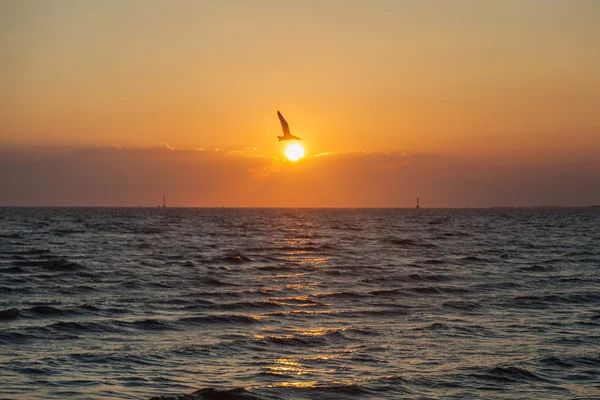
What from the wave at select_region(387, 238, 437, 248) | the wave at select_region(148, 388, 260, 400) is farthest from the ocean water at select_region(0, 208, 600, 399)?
the wave at select_region(387, 238, 437, 248)

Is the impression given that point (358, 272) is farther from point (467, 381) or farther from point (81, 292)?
point (467, 381)

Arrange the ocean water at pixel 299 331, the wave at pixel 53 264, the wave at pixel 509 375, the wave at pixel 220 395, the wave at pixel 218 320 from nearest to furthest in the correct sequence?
the wave at pixel 220 395 < the ocean water at pixel 299 331 < the wave at pixel 509 375 < the wave at pixel 218 320 < the wave at pixel 53 264

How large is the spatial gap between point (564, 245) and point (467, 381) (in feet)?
152

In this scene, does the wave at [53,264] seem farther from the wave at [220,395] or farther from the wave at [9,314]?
the wave at [220,395]

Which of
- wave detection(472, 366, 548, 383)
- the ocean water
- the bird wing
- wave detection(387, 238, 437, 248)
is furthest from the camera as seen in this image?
wave detection(387, 238, 437, 248)

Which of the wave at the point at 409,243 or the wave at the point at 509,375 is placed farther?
the wave at the point at 409,243

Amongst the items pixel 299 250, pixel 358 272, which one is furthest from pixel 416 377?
pixel 299 250

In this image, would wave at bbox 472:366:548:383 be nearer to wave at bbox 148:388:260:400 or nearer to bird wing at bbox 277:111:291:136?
wave at bbox 148:388:260:400

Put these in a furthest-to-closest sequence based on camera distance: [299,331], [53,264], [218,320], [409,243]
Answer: [409,243], [53,264], [218,320], [299,331]

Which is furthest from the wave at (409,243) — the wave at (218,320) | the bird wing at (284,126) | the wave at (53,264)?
the wave at (218,320)

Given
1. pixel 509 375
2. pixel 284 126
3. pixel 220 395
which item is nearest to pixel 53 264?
pixel 284 126

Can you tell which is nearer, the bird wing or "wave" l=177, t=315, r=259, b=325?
"wave" l=177, t=315, r=259, b=325

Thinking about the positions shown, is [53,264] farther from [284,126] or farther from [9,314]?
[9,314]

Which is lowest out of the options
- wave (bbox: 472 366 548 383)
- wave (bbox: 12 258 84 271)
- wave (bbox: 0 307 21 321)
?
wave (bbox: 472 366 548 383)
